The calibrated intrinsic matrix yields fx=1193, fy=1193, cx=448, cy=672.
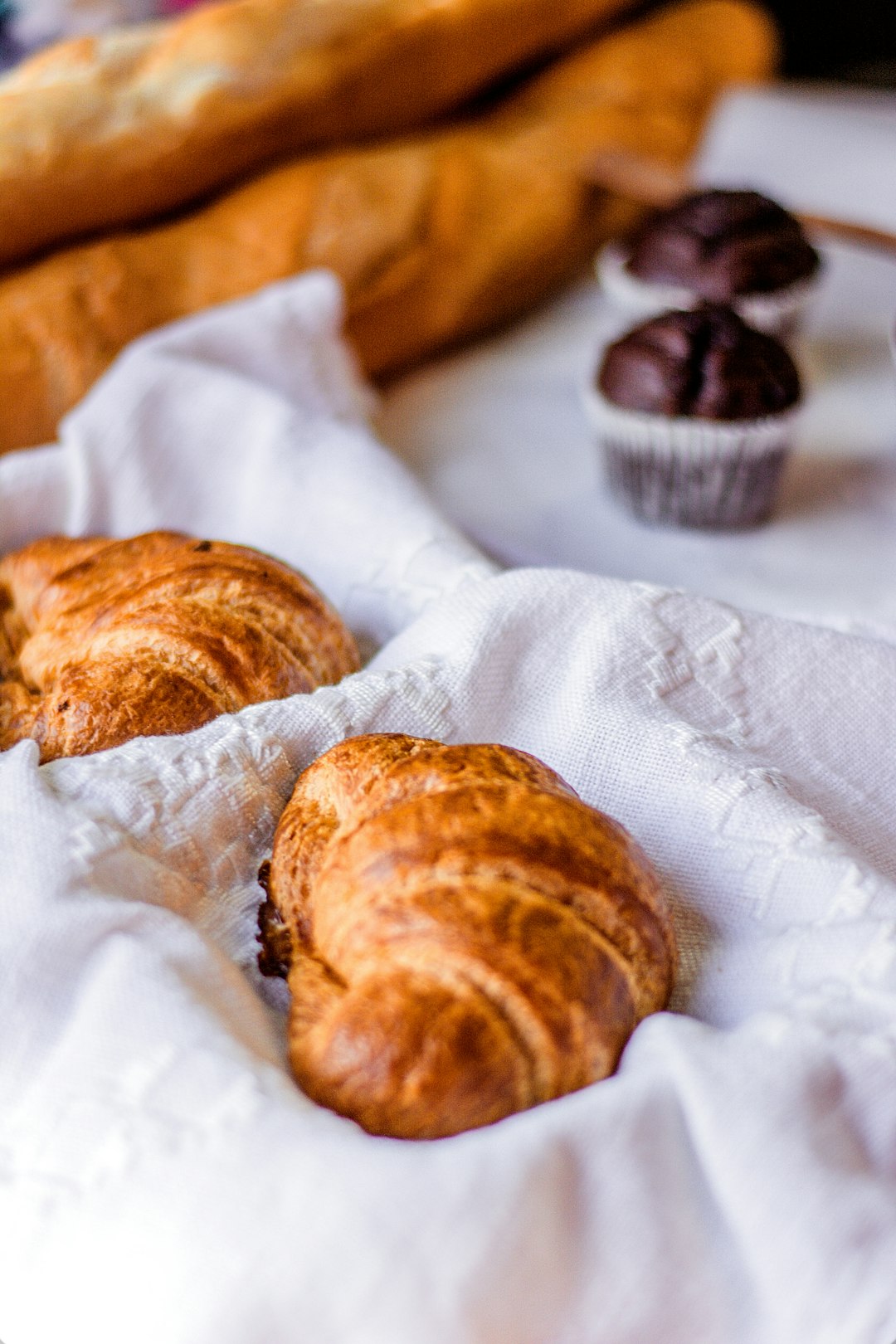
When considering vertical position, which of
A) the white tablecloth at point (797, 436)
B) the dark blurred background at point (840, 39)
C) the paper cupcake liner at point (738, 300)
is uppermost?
the dark blurred background at point (840, 39)

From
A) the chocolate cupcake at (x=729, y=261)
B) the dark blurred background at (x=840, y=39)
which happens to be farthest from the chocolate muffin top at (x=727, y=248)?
the dark blurred background at (x=840, y=39)

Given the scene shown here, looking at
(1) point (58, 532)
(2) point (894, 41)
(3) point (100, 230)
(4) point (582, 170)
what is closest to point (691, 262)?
(4) point (582, 170)

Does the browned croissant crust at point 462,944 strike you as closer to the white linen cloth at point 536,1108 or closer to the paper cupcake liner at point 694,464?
the white linen cloth at point 536,1108

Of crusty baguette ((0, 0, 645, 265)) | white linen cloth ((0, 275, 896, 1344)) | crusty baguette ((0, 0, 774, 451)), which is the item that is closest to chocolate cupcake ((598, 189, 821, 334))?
crusty baguette ((0, 0, 774, 451))

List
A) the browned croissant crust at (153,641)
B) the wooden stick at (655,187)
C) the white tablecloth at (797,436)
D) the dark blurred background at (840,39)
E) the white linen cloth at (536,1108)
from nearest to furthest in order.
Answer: the white linen cloth at (536,1108), the browned croissant crust at (153,641), the white tablecloth at (797,436), the wooden stick at (655,187), the dark blurred background at (840,39)

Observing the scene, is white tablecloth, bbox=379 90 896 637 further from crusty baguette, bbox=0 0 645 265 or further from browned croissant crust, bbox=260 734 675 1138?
browned croissant crust, bbox=260 734 675 1138

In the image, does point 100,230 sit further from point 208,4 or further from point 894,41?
point 894,41

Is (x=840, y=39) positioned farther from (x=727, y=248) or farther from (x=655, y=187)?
(x=727, y=248)
